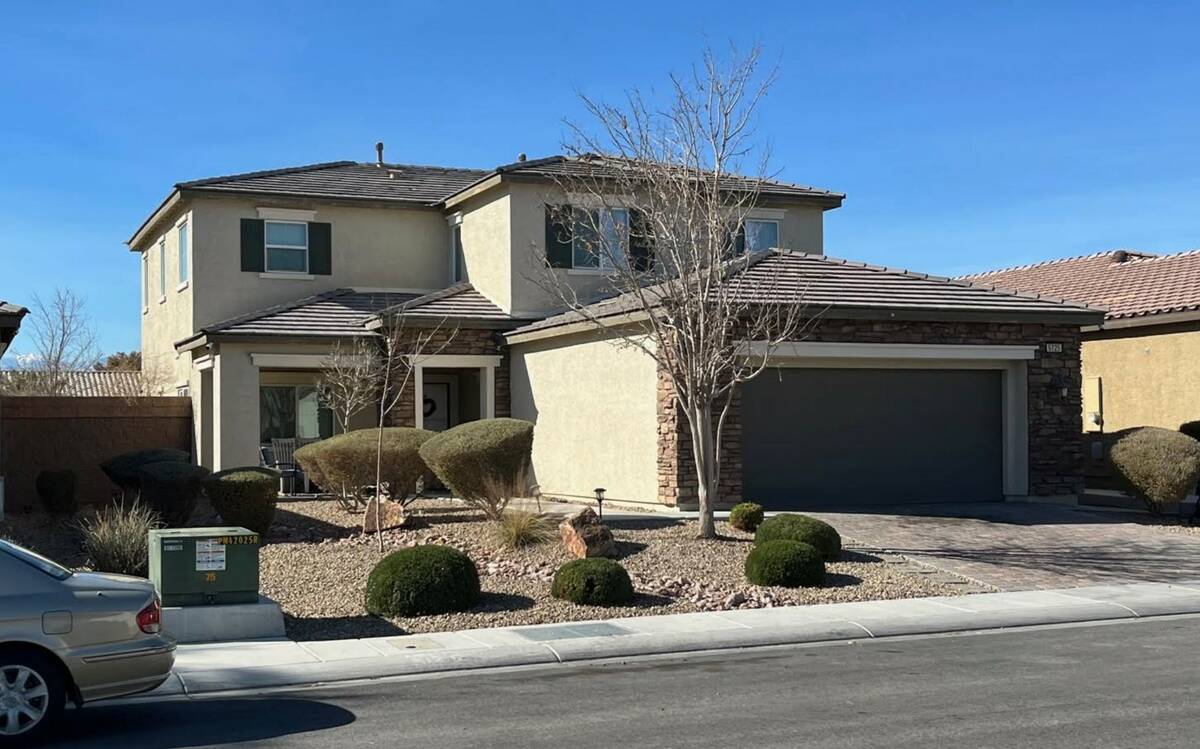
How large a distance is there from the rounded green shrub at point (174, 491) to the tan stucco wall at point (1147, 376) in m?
17.2

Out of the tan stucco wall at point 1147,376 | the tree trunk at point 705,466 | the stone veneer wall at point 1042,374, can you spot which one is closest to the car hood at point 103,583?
the tree trunk at point 705,466

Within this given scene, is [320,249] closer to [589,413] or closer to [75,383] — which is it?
[589,413]

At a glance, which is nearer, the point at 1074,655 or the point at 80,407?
the point at 1074,655

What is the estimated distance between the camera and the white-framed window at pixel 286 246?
2786 cm

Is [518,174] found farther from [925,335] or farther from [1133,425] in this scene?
[1133,425]

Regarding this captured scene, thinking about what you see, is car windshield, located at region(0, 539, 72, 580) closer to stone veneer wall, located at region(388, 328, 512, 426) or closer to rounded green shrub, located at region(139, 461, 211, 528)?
rounded green shrub, located at region(139, 461, 211, 528)

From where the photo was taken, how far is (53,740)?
8.56m

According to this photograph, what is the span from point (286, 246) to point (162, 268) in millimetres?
4779

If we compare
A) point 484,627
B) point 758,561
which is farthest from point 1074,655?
point 484,627

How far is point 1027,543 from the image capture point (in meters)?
18.2

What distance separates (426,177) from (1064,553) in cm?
1839

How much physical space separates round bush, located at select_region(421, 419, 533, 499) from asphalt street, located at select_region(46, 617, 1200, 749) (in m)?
6.75

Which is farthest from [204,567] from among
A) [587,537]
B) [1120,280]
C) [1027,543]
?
[1120,280]

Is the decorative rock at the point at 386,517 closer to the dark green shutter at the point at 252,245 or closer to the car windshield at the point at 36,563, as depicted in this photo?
the car windshield at the point at 36,563
